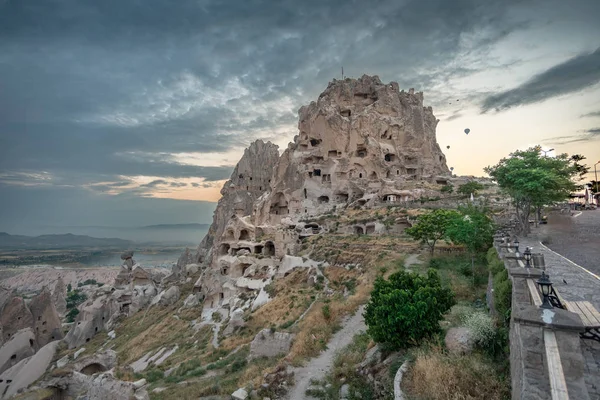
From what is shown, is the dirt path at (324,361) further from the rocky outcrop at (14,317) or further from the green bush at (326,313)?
the rocky outcrop at (14,317)

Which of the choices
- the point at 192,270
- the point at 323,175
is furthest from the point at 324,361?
the point at 323,175

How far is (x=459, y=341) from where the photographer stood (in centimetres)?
821

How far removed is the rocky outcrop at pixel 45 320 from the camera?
A: 41281mm

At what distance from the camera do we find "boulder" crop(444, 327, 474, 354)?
775 cm

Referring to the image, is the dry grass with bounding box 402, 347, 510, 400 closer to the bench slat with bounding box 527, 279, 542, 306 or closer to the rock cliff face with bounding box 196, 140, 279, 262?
the bench slat with bounding box 527, 279, 542, 306

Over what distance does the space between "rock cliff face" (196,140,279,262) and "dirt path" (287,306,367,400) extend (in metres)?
55.2

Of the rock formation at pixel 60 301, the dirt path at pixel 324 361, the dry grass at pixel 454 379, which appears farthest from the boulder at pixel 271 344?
the rock formation at pixel 60 301

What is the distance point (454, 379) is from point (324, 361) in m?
6.94

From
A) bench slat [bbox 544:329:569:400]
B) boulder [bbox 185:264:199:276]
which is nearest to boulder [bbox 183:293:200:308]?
boulder [bbox 185:264:199:276]

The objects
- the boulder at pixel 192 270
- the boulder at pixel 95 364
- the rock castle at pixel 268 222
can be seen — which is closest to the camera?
the boulder at pixel 95 364

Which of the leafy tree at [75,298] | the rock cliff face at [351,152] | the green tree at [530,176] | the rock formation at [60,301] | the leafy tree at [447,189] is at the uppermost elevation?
the rock cliff face at [351,152]

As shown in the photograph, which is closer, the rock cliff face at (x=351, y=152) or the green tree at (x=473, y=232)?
the green tree at (x=473, y=232)

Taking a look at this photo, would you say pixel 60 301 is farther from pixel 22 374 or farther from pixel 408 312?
pixel 408 312

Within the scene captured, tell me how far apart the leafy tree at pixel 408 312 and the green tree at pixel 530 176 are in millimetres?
14544
